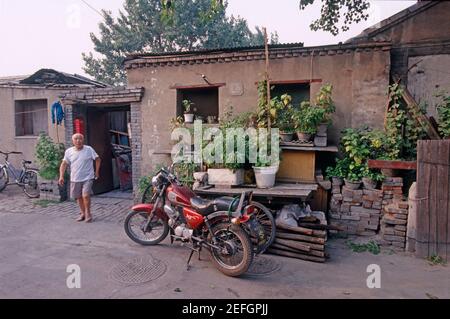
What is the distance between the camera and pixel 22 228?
6.08 m

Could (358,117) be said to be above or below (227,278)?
above

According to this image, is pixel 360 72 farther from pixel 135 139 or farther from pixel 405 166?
pixel 135 139

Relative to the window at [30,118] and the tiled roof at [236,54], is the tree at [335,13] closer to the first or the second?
the tiled roof at [236,54]

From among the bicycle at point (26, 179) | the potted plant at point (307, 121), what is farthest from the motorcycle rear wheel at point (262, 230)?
the bicycle at point (26, 179)

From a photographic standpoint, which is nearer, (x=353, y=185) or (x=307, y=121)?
(x=353, y=185)

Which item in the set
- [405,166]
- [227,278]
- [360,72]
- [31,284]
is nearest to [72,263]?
[31,284]

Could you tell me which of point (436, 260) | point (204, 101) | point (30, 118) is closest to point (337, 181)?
point (436, 260)

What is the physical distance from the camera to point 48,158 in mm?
8156

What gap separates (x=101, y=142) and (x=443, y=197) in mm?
8362

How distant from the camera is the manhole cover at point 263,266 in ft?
13.8

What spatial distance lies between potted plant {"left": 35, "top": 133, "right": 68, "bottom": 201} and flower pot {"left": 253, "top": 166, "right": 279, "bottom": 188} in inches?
216

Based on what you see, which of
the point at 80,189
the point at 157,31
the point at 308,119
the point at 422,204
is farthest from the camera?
the point at 157,31

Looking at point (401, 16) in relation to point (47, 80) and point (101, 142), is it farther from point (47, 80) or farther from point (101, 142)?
point (47, 80)

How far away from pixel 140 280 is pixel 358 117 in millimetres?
5094
